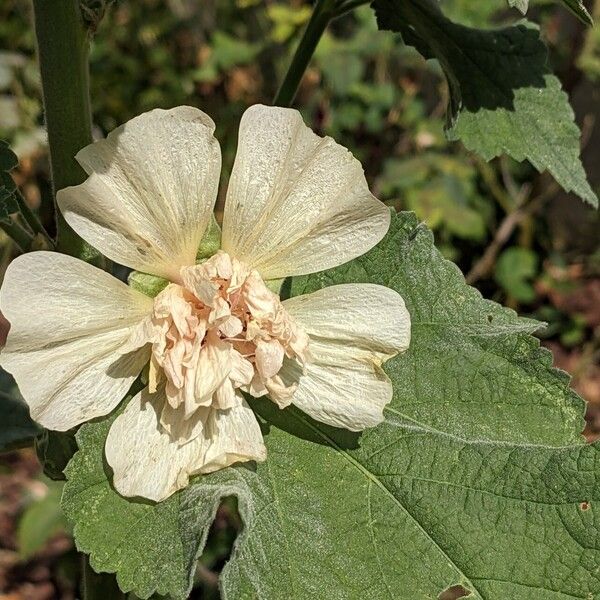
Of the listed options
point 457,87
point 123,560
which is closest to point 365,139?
point 457,87

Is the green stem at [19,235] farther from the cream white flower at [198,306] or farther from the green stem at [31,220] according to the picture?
the cream white flower at [198,306]

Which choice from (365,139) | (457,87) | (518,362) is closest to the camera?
(518,362)

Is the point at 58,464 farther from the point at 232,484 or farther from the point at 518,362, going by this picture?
the point at 518,362

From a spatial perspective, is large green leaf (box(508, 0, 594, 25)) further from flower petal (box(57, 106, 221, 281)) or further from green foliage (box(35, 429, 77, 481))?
green foliage (box(35, 429, 77, 481))

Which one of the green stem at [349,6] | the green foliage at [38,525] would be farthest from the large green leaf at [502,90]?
the green foliage at [38,525]

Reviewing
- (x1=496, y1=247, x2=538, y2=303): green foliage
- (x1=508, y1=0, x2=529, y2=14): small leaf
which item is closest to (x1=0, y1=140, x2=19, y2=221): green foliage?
(x1=508, y1=0, x2=529, y2=14): small leaf
